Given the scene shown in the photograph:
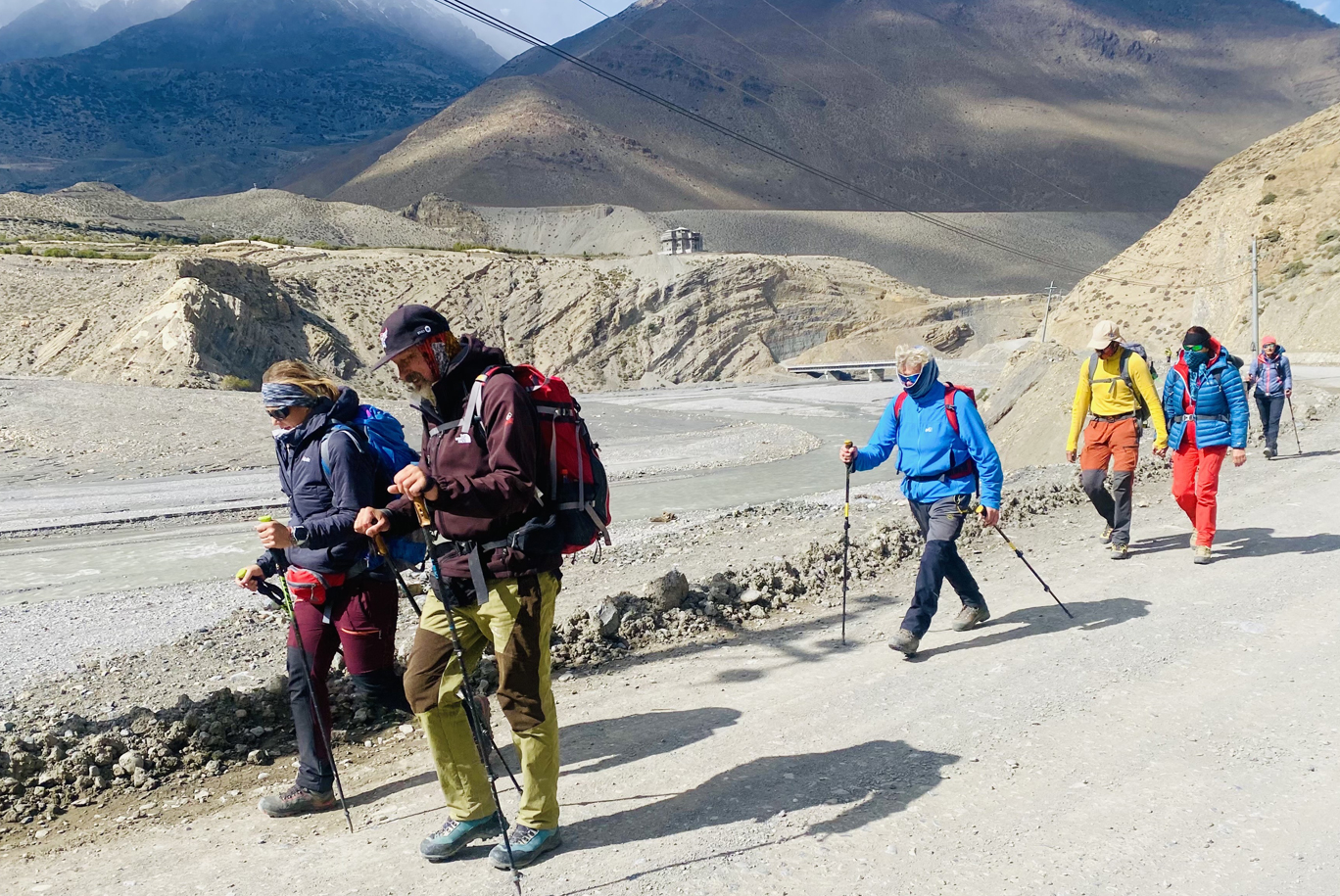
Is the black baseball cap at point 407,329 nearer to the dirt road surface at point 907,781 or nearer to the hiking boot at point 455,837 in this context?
the hiking boot at point 455,837

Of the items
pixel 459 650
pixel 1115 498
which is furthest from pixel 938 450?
pixel 459 650

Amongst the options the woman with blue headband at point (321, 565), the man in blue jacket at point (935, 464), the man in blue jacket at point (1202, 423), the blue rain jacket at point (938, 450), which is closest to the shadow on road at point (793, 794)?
the woman with blue headband at point (321, 565)

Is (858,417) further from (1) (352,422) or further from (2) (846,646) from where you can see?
(1) (352,422)

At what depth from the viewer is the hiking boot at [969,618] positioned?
6246 mm

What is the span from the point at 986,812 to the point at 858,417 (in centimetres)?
3046

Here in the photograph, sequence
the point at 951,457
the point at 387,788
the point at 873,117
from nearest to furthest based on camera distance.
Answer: the point at 387,788, the point at 951,457, the point at 873,117

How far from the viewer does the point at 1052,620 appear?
250 inches

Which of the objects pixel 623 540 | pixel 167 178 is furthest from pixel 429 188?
pixel 623 540

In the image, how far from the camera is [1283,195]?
153 ft

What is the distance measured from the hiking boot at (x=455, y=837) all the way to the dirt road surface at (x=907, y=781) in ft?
0.21

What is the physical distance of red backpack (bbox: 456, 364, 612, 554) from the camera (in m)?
3.45

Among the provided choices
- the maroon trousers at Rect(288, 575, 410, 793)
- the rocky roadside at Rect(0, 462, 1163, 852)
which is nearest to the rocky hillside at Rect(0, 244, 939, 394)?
the rocky roadside at Rect(0, 462, 1163, 852)

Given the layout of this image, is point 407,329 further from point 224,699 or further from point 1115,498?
point 1115,498

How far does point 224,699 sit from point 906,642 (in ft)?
12.5
